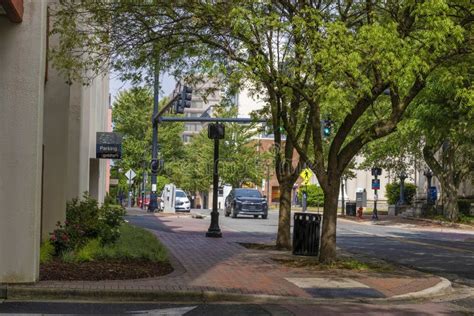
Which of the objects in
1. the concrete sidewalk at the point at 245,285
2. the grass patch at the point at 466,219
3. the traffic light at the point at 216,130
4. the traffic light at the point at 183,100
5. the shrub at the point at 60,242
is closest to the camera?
the concrete sidewalk at the point at 245,285

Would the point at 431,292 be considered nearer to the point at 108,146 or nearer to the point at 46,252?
the point at 46,252

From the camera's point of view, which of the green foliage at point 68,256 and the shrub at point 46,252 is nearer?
the shrub at point 46,252

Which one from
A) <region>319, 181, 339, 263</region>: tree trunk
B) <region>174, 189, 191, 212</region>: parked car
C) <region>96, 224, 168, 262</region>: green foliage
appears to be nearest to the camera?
<region>96, 224, 168, 262</region>: green foliage

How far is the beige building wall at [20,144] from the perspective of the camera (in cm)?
942

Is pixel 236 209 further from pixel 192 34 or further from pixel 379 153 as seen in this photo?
pixel 192 34

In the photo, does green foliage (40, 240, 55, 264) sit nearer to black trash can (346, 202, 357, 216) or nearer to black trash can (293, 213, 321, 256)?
black trash can (293, 213, 321, 256)

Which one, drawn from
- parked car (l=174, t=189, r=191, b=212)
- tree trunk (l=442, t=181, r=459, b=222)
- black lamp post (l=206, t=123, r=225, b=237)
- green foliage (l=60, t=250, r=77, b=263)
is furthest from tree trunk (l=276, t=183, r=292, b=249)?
parked car (l=174, t=189, r=191, b=212)

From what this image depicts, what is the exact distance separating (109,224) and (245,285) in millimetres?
4573

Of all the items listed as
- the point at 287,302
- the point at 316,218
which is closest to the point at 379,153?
the point at 316,218

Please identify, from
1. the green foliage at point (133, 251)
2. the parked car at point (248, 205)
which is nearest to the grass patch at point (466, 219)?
the parked car at point (248, 205)

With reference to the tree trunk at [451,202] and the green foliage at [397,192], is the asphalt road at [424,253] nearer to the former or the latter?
the tree trunk at [451,202]

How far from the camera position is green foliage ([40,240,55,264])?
11.4 meters

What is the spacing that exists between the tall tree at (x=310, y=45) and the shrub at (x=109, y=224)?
9.74 ft

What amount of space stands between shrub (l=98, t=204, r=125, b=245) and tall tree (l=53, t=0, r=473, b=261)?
297 cm
